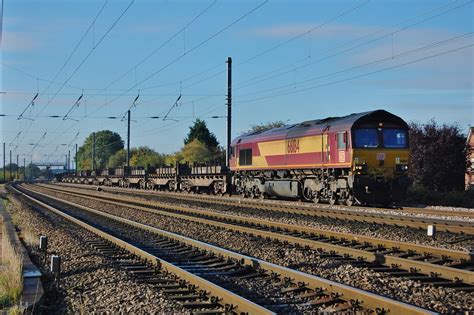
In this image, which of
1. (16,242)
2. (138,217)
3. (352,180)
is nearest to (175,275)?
(16,242)

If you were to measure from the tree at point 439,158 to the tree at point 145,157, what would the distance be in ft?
184

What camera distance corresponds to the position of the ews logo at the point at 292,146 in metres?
26.4

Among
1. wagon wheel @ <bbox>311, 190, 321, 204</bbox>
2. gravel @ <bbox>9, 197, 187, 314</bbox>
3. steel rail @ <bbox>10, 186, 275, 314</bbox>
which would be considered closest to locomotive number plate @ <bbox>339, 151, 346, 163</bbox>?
wagon wheel @ <bbox>311, 190, 321, 204</bbox>

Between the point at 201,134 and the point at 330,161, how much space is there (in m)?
58.6

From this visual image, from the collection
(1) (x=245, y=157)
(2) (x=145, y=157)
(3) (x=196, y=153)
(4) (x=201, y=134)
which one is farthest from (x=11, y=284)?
(2) (x=145, y=157)

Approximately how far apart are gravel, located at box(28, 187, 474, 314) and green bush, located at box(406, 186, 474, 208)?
→ 1008 centimetres

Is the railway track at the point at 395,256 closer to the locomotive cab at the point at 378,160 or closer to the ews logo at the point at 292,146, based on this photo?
the locomotive cab at the point at 378,160

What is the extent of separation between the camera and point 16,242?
44.7ft

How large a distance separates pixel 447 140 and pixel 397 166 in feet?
36.5

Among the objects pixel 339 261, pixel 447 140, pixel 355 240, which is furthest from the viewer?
pixel 447 140

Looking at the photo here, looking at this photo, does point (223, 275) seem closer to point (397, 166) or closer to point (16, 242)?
point (16, 242)

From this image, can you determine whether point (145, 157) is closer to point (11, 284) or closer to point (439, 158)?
point (439, 158)

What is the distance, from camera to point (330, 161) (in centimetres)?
2350

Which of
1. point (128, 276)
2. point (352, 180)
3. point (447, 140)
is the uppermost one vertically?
point (447, 140)
